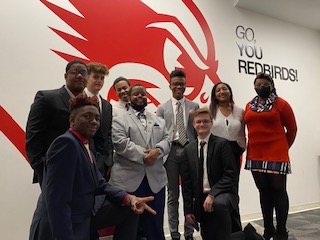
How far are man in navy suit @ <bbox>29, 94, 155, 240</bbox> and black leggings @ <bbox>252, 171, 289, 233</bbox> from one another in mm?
1376

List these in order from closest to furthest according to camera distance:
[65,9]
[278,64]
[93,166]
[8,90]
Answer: [93,166], [8,90], [65,9], [278,64]

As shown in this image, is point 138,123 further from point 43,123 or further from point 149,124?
point 43,123

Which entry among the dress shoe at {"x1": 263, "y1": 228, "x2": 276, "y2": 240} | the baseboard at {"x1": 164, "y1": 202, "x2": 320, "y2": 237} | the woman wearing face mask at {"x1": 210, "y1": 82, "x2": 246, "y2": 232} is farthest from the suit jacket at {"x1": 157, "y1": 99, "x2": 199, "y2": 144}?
the baseboard at {"x1": 164, "y1": 202, "x2": 320, "y2": 237}

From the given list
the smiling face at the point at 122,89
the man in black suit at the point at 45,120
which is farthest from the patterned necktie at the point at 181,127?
the man in black suit at the point at 45,120

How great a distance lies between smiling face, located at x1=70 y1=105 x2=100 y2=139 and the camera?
1519 mm

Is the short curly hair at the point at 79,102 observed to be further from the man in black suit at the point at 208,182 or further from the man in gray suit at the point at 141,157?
the man in black suit at the point at 208,182

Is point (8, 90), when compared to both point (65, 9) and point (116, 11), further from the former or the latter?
point (116, 11)

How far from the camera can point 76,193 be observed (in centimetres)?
144

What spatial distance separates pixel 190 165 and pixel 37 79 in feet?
5.59

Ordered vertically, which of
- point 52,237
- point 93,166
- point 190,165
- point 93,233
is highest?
point 93,166

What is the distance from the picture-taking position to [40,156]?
178cm

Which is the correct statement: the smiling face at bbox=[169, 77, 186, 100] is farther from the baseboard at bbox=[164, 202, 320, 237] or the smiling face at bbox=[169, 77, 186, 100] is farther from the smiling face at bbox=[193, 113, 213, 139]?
the baseboard at bbox=[164, 202, 320, 237]

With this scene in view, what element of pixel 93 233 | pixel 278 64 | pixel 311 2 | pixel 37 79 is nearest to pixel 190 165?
pixel 93 233

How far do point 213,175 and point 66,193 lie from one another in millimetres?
1219
